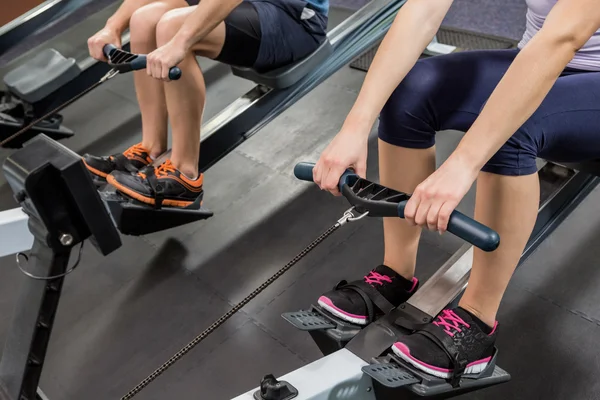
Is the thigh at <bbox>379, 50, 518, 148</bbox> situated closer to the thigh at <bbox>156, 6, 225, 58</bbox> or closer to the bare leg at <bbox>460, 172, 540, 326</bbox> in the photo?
the bare leg at <bbox>460, 172, 540, 326</bbox>

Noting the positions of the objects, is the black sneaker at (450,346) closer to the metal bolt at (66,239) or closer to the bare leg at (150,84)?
the metal bolt at (66,239)

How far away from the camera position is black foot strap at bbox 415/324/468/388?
1252 mm

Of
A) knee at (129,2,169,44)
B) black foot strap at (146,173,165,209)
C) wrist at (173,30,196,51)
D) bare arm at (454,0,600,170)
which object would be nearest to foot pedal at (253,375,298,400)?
bare arm at (454,0,600,170)

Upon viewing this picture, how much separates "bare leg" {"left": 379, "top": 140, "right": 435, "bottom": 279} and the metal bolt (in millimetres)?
620

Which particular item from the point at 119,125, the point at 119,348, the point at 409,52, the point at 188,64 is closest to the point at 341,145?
the point at 409,52

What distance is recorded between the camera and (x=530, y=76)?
1100 millimetres

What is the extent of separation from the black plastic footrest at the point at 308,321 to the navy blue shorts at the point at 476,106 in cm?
38

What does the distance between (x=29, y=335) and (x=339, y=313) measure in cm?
62

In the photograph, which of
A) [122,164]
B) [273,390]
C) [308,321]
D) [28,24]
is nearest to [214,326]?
[273,390]

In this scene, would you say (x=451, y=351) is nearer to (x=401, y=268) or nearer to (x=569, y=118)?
(x=401, y=268)

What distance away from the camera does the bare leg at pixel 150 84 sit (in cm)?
194

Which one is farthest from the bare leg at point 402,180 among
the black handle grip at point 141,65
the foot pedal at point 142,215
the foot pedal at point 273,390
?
the foot pedal at point 142,215

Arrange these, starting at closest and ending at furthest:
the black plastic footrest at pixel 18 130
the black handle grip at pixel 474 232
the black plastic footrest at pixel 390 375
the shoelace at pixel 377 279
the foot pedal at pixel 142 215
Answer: the black handle grip at pixel 474 232 → the black plastic footrest at pixel 390 375 → the shoelace at pixel 377 279 → the foot pedal at pixel 142 215 → the black plastic footrest at pixel 18 130

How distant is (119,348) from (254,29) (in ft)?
3.08
